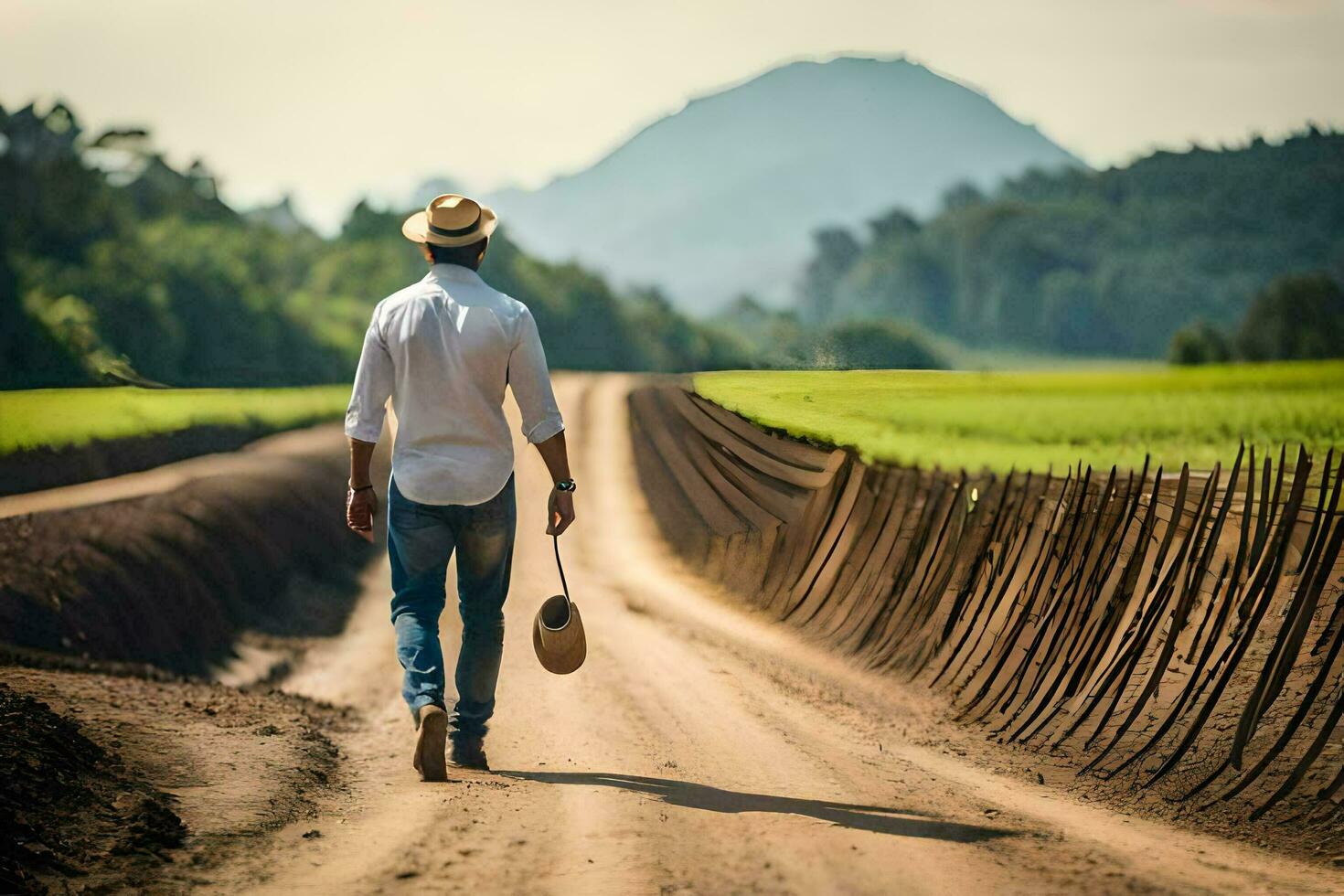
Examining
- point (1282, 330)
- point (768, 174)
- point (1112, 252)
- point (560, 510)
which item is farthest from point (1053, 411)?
point (768, 174)

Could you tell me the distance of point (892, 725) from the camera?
660 cm

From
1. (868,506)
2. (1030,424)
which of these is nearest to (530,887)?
(868,506)

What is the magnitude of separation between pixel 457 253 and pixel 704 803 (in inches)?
91.1

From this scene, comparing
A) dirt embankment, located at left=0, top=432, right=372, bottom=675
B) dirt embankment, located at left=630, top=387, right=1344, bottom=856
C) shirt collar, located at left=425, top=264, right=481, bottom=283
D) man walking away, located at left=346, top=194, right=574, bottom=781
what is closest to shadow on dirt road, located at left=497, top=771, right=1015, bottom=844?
man walking away, located at left=346, top=194, right=574, bottom=781

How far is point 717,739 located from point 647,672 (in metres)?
1.36

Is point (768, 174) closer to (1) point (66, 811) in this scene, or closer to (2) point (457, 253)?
(2) point (457, 253)

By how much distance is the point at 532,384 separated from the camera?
539cm

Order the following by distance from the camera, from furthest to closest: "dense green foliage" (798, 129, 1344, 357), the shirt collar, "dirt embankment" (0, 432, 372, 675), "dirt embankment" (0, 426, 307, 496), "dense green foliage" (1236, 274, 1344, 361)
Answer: "dirt embankment" (0, 426, 307, 496)
"dense green foliage" (798, 129, 1344, 357)
"dense green foliage" (1236, 274, 1344, 361)
"dirt embankment" (0, 432, 372, 675)
the shirt collar

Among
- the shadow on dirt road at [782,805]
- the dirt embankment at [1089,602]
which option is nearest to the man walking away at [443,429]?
the shadow on dirt road at [782,805]

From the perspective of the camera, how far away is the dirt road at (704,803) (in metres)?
3.96

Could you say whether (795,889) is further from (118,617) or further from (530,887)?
(118,617)

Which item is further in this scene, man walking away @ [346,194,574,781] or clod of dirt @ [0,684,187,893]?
man walking away @ [346,194,574,781]

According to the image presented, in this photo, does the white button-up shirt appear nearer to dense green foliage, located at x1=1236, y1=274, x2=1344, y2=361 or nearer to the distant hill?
the distant hill

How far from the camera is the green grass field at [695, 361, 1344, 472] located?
839 cm
